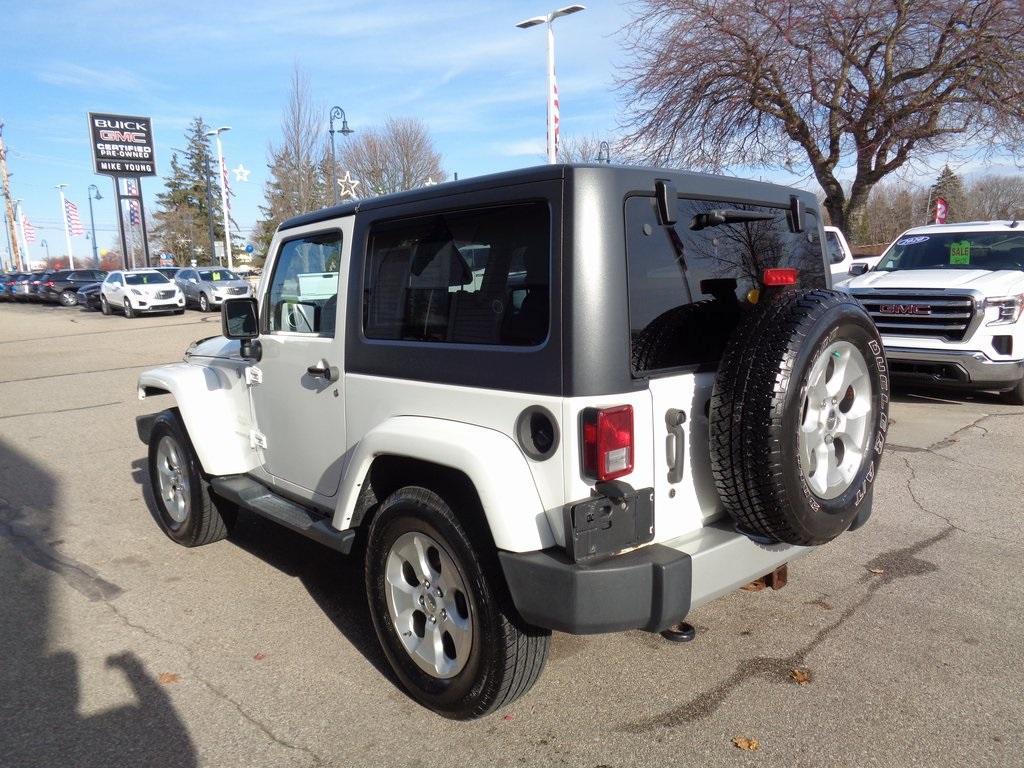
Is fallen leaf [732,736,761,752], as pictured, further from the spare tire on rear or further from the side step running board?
the side step running board

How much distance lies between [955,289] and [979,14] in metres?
12.0

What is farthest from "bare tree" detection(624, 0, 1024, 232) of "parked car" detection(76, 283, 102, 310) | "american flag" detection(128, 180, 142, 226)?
"american flag" detection(128, 180, 142, 226)

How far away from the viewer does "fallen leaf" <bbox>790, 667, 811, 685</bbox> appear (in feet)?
10.4

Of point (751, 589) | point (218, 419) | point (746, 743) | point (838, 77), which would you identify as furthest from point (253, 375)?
point (838, 77)

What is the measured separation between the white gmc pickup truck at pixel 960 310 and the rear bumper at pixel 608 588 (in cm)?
675

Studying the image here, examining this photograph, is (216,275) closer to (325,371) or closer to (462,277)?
(325,371)

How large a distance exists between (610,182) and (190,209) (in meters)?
75.3

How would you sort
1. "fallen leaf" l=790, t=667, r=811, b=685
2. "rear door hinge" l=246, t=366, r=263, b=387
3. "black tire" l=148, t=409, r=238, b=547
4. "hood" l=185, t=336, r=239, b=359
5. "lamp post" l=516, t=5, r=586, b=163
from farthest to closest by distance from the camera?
"lamp post" l=516, t=5, r=586, b=163
"hood" l=185, t=336, r=239, b=359
"black tire" l=148, t=409, r=238, b=547
"rear door hinge" l=246, t=366, r=263, b=387
"fallen leaf" l=790, t=667, r=811, b=685

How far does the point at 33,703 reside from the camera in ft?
10.4

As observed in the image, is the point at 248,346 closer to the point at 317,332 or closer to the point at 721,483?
the point at 317,332

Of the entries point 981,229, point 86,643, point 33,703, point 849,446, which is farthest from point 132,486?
point 981,229

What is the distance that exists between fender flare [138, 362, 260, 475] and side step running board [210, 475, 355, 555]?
103 mm

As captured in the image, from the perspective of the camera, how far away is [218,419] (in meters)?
4.54

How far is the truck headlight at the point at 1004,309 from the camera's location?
785 cm
